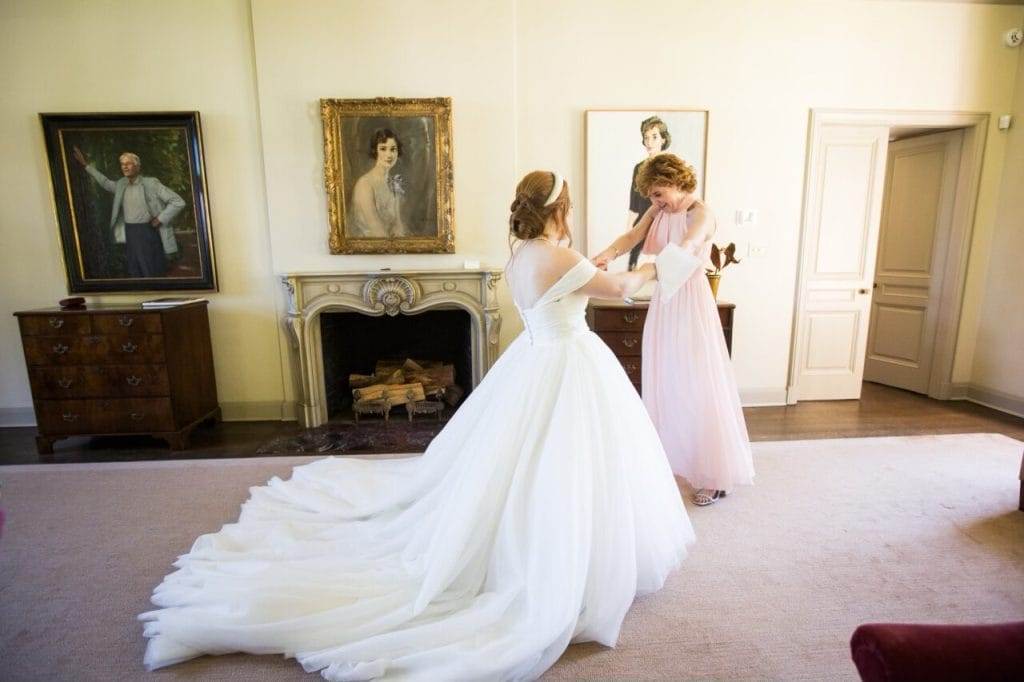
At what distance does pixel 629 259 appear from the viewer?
13.9 ft

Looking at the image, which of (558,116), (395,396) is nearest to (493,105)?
(558,116)

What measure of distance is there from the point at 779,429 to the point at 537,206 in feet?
10.2

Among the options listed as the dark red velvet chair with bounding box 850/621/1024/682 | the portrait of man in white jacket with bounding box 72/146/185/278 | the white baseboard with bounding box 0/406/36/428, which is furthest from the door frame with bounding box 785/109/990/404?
the white baseboard with bounding box 0/406/36/428

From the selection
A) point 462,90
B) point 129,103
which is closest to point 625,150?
point 462,90

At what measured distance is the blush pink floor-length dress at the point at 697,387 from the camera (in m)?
2.66

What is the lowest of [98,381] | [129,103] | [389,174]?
[98,381]

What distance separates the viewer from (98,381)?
3576 millimetres

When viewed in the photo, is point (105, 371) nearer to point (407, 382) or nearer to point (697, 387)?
point (407, 382)

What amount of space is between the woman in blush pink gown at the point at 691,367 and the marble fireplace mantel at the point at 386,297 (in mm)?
1456

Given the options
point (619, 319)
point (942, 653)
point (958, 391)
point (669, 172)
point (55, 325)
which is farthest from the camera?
point (958, 391)

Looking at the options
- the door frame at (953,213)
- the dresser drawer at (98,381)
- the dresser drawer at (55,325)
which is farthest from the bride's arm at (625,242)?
the dresser drawer at (55,325)

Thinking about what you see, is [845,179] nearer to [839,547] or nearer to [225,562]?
[839,547]

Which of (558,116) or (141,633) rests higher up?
(558,116)

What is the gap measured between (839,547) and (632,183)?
2.87m
